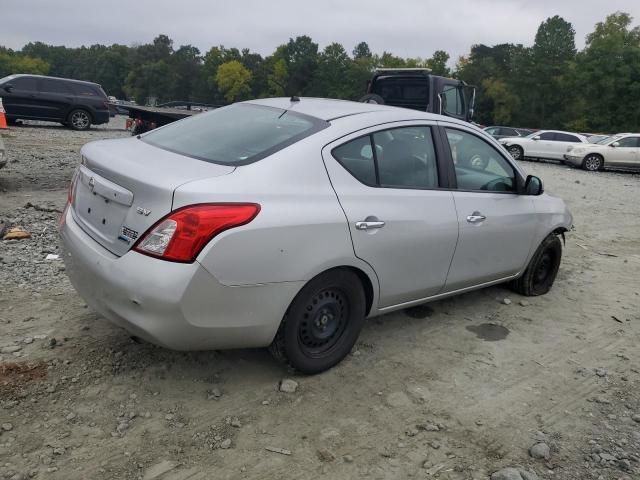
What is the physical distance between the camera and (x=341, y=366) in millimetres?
3508

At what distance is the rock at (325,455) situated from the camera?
2639 mm

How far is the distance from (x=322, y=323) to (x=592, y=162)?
21.3 m

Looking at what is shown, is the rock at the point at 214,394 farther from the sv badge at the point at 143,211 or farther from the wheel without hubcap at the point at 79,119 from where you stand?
the wheel without hubcap at the point at 79,119

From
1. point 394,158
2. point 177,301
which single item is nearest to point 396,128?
point 394,158

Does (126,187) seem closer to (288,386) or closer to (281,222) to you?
(281,222)

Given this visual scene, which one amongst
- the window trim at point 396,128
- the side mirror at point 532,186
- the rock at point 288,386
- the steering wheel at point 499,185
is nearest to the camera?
the rock at point 288,386

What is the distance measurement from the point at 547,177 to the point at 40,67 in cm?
13302

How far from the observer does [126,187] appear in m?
2.87

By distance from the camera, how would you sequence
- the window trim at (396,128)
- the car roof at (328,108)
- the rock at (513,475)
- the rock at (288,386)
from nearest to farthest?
the rock at (513,475) < the rock at (288,386) < the window trim at (396,128) < the car roof at (328,108)

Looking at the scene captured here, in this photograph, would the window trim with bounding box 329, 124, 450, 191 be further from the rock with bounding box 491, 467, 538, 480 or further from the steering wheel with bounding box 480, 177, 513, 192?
the rock with bounding box 491, 467, 538, 480

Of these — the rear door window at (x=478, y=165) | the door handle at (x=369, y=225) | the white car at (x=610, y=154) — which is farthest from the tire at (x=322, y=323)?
the white car at (x=610, y=154)

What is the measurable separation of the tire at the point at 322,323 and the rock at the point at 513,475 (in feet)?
3.83

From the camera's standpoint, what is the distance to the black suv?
17.6 m

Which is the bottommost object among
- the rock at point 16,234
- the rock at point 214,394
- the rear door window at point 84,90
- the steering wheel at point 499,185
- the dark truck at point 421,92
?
the rock at point 214,394
